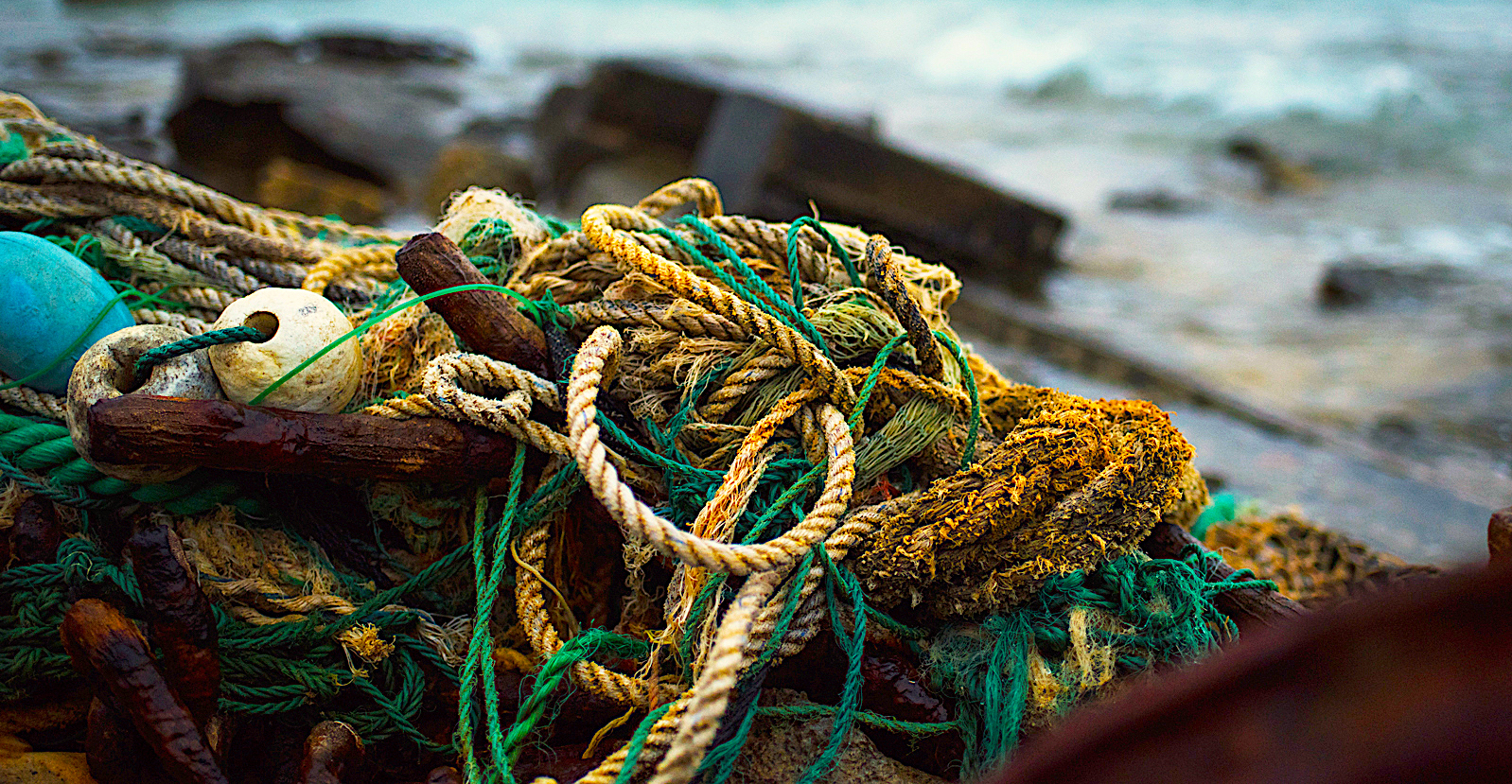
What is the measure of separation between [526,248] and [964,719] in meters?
1.51

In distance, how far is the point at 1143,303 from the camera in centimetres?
704

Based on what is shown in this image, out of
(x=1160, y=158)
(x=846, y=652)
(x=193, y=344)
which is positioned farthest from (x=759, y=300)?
(x=1160, y=158)

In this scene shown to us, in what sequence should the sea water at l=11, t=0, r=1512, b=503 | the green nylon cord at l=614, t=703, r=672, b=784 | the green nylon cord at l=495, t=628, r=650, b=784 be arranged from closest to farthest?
the green nylon cord at l=614, t=703, r=672, b=784 < the green nylon cord at l=495, t=628, r=650, b=784 < the sea water at l=11, t=0, r=1512, b=503

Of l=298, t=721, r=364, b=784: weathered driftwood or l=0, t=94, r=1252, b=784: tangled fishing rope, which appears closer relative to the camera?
l=298, t=721, r=364, b=784: weathered driftwood

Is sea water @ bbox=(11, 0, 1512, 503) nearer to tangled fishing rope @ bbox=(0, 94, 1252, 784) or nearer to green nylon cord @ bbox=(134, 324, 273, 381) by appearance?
tangled fishing rope @ bbox=(0, 94, 1252, 784)

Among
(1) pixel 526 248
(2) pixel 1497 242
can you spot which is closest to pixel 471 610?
(1) pixel 526 248

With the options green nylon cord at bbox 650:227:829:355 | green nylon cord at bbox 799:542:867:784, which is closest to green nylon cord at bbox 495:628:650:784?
green nylon cord at bbox 799:542:867:784

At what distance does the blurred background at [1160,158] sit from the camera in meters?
5.28

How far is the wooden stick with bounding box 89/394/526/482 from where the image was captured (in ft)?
4.92

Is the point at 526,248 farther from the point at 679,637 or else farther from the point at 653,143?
the point at 653,143

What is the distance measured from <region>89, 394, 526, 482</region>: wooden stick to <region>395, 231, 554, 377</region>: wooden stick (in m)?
0.21

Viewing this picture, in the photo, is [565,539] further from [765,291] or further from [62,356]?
[62,356]

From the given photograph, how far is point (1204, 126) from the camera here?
14703mm

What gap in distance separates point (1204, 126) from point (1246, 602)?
15.3 m
